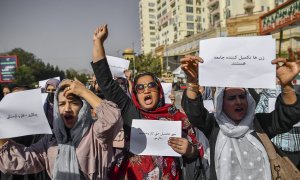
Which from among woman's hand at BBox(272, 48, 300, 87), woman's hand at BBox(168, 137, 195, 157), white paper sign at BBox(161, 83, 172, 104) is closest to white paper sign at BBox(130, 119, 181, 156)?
woman's hand at BBox(168, 137, 195, 157)

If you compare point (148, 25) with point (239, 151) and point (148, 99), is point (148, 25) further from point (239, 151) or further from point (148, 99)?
point (239, 151)

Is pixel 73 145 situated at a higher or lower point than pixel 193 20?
lower

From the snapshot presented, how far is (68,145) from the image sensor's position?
7.12 ft

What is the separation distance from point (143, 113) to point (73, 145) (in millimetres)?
682

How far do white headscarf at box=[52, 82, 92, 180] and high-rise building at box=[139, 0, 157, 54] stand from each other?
9401 cm

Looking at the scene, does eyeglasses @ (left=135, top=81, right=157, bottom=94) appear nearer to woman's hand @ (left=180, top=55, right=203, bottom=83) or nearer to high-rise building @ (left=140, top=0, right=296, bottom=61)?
woman's hand @ (left=180, top=55, right=203, bottom=83)

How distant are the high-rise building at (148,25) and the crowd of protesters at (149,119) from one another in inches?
3685

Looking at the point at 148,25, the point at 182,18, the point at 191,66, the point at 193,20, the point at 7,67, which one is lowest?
the point at 7,67

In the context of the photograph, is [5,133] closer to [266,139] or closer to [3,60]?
[266,139]

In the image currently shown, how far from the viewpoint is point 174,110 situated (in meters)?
2.71

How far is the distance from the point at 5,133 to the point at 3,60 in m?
25.3

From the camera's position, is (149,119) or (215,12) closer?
(149,119)

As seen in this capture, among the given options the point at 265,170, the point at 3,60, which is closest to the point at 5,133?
the point at 265,170

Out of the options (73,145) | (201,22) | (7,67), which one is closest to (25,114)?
(73,145)
